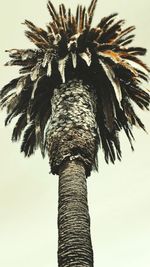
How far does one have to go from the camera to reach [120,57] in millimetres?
13898

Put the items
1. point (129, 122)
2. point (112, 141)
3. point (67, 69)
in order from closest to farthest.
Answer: point (67, 69)
point (129, 122)
point (112, 141)

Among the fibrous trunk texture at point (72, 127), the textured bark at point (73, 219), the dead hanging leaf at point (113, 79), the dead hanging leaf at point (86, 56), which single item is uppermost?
the dead hanging leaf at point (86, 56)

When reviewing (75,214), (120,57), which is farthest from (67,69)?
(75,214)

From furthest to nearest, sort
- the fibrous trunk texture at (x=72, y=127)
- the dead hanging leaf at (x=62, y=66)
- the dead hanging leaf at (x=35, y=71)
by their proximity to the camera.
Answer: the dead hanging leaf at (x=35, y=71), the dead hanging leaf at (x=62, y=66), the fibrous trunk texture at (x=72, y=127)

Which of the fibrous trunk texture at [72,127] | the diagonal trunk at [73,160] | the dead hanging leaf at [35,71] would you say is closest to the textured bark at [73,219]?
the diagonal trunk at [73,160]

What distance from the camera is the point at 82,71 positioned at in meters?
13.5

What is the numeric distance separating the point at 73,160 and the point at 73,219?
1609 mm

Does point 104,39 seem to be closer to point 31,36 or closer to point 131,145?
point 31,36

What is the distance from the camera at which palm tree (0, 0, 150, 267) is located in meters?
11.5

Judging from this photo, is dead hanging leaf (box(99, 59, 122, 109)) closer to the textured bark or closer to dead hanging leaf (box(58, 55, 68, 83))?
dead hanging leaf (box(58, 55, 68, 83))

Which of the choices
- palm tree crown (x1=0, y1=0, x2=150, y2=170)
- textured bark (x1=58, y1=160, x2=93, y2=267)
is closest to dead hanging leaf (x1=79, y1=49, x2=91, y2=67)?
palm tree crown (x1=0, y1=0, x2=150, y2=170)

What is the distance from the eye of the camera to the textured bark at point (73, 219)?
931 cm

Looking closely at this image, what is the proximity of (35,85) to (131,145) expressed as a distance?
335 centimetres

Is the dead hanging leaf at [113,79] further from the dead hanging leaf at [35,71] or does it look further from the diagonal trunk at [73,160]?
the dead hanging leaf at [35,71]
